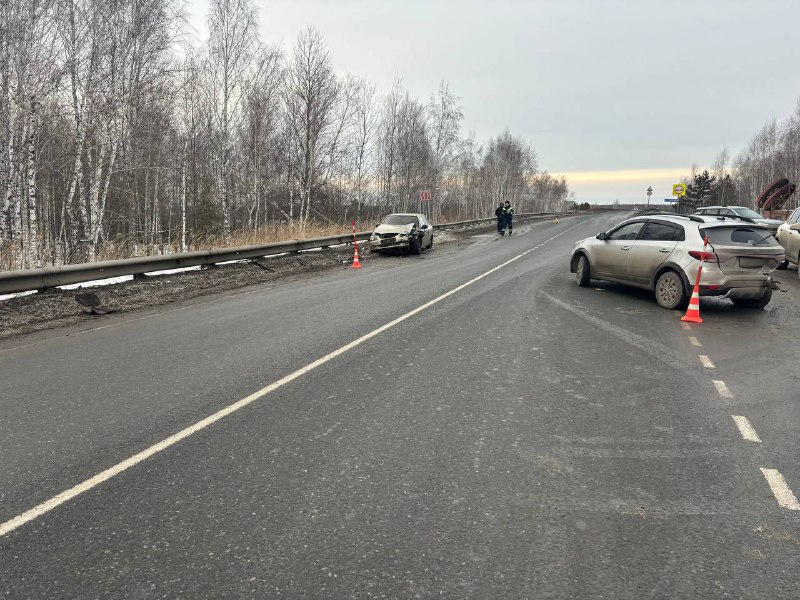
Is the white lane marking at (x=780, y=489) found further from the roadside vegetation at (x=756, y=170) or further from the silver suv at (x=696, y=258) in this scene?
the roadside vegetation at (x=756, y=170)

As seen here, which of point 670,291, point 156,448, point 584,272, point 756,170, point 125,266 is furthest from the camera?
point 756,170

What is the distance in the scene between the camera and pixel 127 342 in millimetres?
7262

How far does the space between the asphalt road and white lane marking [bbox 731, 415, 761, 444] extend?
0.02 m

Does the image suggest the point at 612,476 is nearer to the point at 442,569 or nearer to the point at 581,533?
the point at 581,533

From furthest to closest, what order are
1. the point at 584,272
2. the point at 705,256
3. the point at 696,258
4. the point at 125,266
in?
the point at 584,272 < the point at 125,266 < the point at 696,258 < the point at 705,256

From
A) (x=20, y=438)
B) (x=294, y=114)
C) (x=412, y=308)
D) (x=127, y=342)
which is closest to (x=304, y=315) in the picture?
(x=412, y=308)

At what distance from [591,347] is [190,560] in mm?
5692

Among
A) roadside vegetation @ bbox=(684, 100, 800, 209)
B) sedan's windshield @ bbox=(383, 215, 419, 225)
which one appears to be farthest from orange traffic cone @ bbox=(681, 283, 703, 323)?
roadside vegetation @ bbox=(684, 100, 800, 209)

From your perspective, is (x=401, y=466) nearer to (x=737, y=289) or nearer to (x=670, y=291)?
(x=670, y=291)

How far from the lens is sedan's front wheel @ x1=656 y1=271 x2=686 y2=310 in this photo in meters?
9.41

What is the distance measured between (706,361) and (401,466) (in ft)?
15.3

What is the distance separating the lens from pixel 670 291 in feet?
31.5

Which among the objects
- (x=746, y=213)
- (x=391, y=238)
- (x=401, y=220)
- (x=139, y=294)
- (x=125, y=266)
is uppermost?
(x=746, y=213)

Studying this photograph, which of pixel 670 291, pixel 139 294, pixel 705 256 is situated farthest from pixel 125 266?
pixel 705 256
